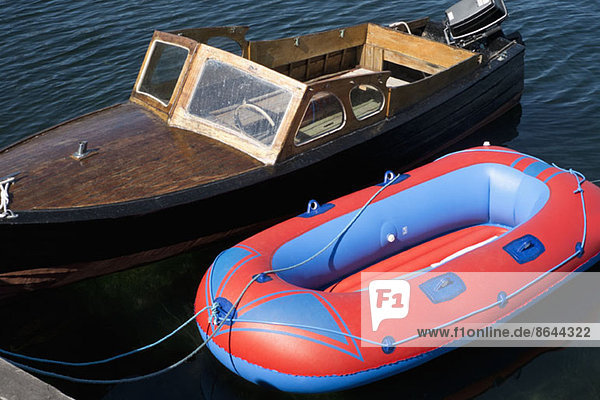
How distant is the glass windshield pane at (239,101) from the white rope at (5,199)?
2.06 m

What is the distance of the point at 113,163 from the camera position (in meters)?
6.35

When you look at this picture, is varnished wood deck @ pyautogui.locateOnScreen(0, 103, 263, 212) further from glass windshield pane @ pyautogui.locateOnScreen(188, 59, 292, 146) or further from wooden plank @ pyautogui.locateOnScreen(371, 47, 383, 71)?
wooden plank @ pyautogui.locateOnScreen(371, 47, 383, 71)

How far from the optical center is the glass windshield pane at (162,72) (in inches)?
285

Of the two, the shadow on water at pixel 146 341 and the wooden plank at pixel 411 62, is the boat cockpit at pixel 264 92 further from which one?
the shadow on water at pixel 146 341

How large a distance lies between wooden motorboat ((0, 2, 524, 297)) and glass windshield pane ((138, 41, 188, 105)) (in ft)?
0.04

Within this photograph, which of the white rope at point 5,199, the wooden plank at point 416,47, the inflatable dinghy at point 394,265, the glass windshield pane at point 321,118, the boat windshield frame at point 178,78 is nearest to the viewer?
the inflatable dinghy at point 394,265

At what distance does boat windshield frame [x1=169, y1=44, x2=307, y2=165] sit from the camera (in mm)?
6477

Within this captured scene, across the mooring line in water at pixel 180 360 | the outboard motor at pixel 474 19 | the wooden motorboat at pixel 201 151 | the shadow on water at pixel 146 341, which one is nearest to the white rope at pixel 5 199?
the wooden motorboat at pixel 201 151

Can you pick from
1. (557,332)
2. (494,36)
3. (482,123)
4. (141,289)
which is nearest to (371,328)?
(557,332)

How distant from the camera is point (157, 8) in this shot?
1316cm

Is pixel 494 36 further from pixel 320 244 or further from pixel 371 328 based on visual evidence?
pixel 371 328

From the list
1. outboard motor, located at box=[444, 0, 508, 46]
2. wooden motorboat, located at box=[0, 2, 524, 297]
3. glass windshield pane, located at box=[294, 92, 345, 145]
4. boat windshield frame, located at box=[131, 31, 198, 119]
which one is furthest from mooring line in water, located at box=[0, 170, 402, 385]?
outboard motor, located at box=[444, 0, 508, 46]

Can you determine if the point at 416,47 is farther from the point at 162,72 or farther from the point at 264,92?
the point at 162,72

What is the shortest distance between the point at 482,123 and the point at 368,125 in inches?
97.9
